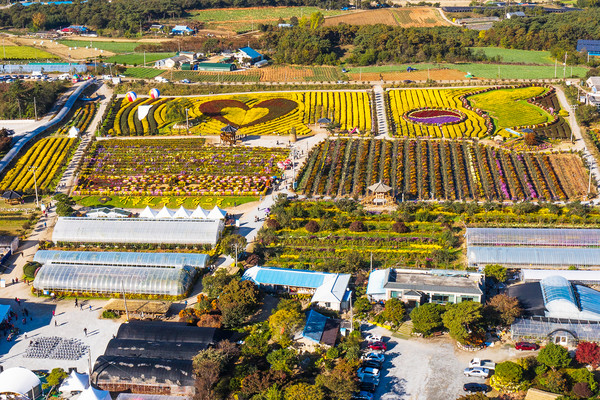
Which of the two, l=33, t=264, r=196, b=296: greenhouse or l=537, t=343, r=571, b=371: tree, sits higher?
l=537, t=343, r=571, b=371: tree

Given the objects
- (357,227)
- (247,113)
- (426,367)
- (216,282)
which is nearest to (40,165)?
(247,113)

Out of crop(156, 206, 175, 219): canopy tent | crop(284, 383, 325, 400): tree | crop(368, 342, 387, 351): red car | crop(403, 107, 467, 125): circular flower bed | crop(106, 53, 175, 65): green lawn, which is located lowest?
crop(106, 53, 175, 65): green lawn

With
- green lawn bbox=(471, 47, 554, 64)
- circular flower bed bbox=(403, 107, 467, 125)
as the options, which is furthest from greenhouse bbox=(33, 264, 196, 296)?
green lawn bbox=(471, 47, 554, 64)

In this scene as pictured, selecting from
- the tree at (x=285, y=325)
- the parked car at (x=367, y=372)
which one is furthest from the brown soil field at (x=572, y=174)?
the tree at (x=285, y=325)

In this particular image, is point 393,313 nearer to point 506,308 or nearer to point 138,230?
point 506,308

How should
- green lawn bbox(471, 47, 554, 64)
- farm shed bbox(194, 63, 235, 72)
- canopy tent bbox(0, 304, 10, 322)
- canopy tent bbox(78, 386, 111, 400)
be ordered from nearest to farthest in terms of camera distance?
canopy tent bbox(78, 386, 111, 400)
canopy tent bbox(0, 304, 10, 322)
farm shed bbox(194, 63, 235, 72)
green lawn bbox(471, 47, 554, 64)

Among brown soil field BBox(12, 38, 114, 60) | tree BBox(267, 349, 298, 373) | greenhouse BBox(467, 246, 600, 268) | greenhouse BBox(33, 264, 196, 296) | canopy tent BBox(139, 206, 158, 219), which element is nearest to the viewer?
tree BBox(267, 349, 298, 373)

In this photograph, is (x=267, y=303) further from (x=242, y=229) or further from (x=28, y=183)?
(x=28, y=183)

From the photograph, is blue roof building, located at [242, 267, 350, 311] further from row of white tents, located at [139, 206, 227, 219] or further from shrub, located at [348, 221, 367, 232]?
row of white tents, located at [139, 206, 227, 219]
